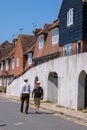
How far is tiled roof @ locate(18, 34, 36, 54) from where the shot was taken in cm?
6362

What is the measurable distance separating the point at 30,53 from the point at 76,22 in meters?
23.5

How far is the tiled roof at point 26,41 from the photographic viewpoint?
63.6 m

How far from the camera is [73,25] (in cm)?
3691

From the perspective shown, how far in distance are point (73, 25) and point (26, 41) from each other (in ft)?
92.3

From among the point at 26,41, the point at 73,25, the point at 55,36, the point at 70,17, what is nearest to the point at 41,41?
the point at 55,36

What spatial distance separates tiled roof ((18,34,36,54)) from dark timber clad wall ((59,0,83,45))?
23.5m

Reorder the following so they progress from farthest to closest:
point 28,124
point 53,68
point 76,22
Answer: point 76,22
point 53,68
point 28,124

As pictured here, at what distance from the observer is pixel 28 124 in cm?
1795

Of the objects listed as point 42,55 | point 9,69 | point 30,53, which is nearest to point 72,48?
point 42,55

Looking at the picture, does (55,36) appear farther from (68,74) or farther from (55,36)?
(68,74)

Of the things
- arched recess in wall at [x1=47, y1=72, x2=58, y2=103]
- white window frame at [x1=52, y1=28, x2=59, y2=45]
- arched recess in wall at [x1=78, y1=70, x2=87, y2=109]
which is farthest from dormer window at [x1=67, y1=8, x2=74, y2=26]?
arched recess in wall at [x1=78, y1=70, x2=87, y2=109]

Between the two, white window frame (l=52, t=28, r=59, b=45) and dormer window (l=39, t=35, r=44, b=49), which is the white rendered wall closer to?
white window frame (l=52, t=28, r=59, b=45)

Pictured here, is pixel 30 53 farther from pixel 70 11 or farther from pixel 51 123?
pixel 51 123

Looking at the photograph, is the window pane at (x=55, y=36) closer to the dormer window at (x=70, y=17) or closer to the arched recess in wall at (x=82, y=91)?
the dormer window at (x=70, y=17)
